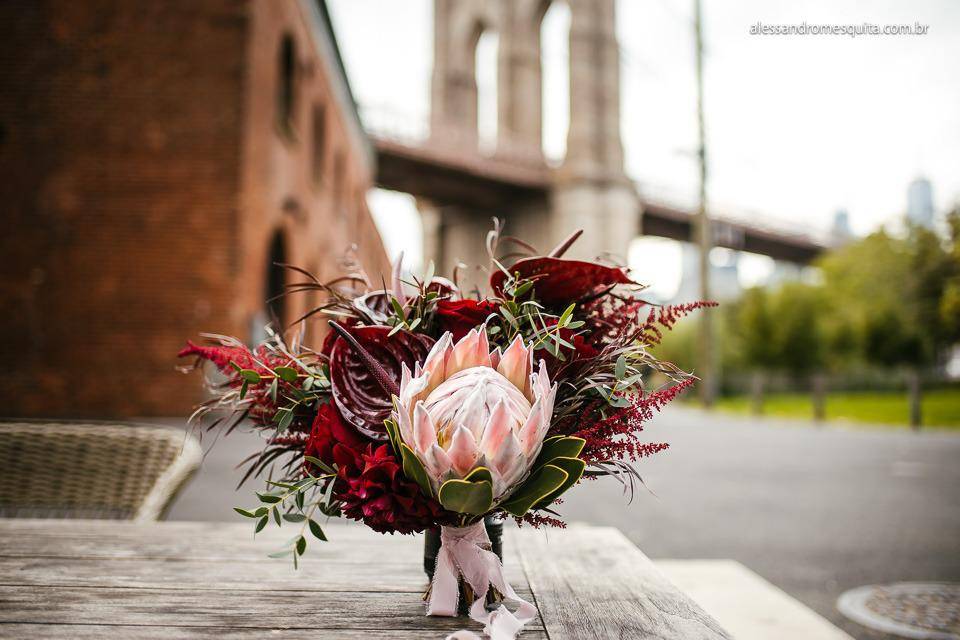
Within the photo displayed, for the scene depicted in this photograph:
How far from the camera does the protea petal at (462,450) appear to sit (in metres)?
0.83

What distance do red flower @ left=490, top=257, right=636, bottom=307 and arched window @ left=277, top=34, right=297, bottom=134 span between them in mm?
10791

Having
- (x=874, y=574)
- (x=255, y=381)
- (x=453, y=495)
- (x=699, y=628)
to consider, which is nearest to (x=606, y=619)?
(x=699, y=628)

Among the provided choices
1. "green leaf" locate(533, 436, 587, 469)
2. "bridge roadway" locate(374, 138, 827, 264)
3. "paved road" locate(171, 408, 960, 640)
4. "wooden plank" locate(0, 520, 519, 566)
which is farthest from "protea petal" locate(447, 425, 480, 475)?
"bridge roadway" locate(374, 138, 827, 264)

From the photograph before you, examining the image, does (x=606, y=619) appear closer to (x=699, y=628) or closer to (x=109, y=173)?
(x=699, y=628)

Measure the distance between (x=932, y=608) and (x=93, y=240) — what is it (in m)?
9.02

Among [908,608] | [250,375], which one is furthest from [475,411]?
[908,608]

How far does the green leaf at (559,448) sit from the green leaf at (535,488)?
2 centimetres

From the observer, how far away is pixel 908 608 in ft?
9.47

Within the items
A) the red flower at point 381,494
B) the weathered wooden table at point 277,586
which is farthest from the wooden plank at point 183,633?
the red flower at point 381,494

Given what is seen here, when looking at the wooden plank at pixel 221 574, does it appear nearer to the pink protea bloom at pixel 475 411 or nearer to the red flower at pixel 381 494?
the red flower at pixel 381 494

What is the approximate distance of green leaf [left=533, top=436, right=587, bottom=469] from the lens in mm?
893

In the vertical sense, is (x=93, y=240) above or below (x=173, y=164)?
below

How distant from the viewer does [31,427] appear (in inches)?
82.1

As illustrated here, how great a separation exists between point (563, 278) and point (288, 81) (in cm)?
1193
